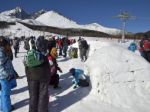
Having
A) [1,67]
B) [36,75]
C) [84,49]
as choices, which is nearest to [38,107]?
[36,75]

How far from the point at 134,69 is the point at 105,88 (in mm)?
1196

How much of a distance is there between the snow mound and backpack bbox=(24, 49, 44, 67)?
2641mm

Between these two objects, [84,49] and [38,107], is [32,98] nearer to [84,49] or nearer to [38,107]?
[38,107]

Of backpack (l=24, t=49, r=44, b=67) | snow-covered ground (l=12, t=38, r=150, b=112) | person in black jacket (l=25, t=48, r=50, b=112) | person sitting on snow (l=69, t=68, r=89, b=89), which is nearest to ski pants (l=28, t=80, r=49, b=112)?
person in black jacket (l=25, t=48, r=50, b=112)

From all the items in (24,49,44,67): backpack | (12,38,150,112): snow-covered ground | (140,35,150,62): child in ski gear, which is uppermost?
(24,49,44,67): backpack

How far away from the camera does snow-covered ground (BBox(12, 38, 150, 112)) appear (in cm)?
789

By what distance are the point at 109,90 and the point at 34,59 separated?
2.79m

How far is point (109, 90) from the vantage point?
8344 mm

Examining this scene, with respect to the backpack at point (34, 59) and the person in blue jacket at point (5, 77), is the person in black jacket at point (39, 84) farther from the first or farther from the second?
the person in blue jacket at point (5, 77)

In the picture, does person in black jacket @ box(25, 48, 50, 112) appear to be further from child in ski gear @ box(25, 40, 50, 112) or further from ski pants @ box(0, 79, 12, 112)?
ski pants @ box(0, 79, 12, 112)

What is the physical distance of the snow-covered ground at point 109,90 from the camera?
25.9ft

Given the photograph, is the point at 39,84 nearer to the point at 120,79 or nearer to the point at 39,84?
the point at 39,84

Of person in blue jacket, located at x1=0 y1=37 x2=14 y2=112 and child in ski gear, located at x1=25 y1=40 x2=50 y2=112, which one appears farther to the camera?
person in blue jacket, located at x1=0 y1=37 x2=14 y2=112

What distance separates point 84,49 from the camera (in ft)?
56.6
